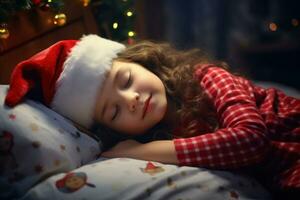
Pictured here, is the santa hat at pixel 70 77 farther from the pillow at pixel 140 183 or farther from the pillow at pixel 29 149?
the pillow at pixel 140 183

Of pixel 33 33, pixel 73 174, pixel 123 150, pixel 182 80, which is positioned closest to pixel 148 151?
pixel 123 150

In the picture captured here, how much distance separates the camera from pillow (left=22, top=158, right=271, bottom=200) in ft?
3.28

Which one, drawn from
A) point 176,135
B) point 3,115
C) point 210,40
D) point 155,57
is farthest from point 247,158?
point 210,40

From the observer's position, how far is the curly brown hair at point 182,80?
1311mm

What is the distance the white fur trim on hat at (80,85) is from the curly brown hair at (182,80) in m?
0.13

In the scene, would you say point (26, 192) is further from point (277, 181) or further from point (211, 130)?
point (277, 181)

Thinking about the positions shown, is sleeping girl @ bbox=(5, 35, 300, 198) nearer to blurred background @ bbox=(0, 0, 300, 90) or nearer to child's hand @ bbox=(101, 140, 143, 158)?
child's hand @ bbox=(101, 140, 143, 158)

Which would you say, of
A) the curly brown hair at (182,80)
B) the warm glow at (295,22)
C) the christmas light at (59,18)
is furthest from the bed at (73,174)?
the warm glow at (295,22)

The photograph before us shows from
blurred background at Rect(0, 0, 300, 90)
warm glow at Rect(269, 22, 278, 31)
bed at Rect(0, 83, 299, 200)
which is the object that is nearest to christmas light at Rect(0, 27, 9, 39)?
bed at Rect(0, 83, 299, 200)

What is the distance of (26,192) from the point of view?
3.37ft

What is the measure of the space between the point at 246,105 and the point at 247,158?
0.16 m

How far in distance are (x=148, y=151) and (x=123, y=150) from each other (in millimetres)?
77

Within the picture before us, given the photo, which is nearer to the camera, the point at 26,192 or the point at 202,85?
the point at 26,192

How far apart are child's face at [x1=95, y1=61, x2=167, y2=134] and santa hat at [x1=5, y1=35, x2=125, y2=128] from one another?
29 millimetres
